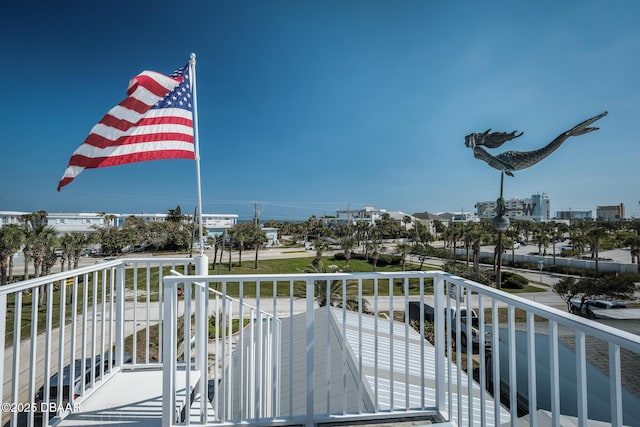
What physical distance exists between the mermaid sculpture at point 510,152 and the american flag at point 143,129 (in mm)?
2626

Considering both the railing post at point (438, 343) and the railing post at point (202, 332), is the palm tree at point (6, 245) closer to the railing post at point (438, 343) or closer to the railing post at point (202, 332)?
the railing post at point (202, 332)

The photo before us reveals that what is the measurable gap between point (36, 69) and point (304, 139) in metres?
48.7

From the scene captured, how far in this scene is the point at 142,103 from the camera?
2975 millimetres

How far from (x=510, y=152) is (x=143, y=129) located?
3.17 meters

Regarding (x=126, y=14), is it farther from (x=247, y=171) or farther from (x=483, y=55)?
(x=247, y=171)

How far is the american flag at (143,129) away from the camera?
2832 millimetres

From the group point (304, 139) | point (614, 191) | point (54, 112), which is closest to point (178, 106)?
point (614, 191)

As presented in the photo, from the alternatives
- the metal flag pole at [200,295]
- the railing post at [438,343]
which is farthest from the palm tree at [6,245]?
the railing post at [438,343]

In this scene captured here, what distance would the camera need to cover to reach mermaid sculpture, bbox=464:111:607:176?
1855 mm

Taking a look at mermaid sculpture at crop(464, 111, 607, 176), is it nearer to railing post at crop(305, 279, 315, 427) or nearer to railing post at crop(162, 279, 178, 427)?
railing post at crop(305, 279, 315, 427)

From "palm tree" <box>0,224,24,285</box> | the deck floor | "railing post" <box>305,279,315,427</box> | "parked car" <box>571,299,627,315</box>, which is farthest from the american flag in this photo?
"parked car" <box>571,299,627,315</box>

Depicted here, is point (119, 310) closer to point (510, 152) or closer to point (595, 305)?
point (510, 152)

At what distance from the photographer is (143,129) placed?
2982mm

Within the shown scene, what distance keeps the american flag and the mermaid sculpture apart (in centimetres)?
263
